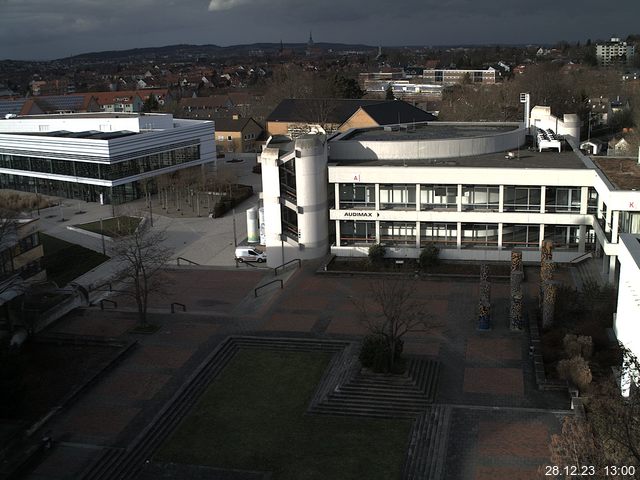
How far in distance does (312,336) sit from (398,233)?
12.5 metres

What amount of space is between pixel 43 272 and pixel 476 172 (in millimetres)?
23728

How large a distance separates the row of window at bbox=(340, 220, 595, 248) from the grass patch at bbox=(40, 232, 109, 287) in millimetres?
15586

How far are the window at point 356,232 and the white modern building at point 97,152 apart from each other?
2346 centimetres

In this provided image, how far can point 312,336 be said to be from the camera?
29.1 metres

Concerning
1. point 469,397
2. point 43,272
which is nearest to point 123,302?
point 43,272

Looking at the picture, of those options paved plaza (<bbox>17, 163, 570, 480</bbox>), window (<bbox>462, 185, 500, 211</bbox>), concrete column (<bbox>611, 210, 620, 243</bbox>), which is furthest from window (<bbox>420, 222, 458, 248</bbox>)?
concrete column (<bbox>611, 210, 620, 243</bbox>)

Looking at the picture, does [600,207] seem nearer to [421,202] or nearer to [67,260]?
[421,202]

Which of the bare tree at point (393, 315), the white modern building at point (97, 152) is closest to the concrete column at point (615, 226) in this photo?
the bare tree at point (393, 315)

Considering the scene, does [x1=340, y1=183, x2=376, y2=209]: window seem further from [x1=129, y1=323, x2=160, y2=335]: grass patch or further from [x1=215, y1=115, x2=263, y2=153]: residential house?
[x1=215, y1=115, x2=263, y2=153]: residential house

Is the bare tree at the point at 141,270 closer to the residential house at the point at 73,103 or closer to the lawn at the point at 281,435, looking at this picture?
the lawn at the point at 281,435

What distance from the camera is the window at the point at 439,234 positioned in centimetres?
3916

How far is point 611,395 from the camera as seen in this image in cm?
1616

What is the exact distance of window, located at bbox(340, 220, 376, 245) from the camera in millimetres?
40156

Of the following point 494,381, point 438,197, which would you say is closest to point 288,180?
point 438,197
